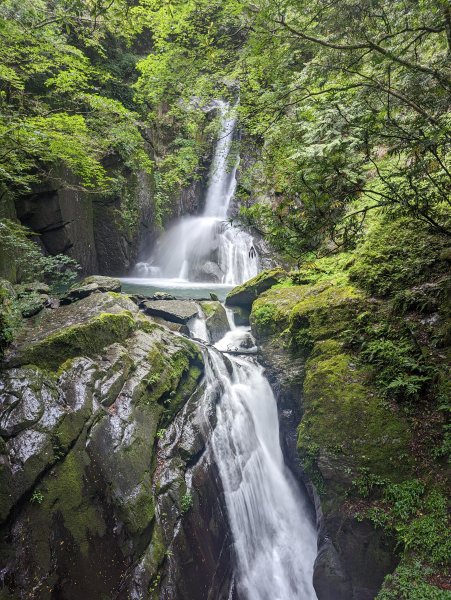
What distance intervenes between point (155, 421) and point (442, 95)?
553 centimetres

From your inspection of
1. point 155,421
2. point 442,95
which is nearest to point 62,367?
point 155,421

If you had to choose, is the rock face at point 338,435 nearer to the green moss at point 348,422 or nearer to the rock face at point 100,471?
the green moss at point 348,422

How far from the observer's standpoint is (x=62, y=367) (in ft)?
16.1

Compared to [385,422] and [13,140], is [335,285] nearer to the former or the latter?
[385,422]

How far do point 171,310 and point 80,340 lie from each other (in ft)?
13.9

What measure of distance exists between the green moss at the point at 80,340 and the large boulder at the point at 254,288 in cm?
477

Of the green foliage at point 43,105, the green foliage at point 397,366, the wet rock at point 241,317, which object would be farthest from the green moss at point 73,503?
the wet rock at point 241,317

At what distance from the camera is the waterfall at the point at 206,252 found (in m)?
16.0

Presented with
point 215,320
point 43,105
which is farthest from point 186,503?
point 43,105

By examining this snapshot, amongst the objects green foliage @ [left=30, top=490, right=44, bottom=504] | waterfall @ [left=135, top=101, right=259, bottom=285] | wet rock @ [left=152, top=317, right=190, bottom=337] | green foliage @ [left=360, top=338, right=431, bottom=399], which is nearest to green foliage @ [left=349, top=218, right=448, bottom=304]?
green foliage @ [left=360, top=338, right=431, bottom=399]

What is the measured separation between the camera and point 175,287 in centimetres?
1462

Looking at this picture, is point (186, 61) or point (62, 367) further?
point (186, 61)

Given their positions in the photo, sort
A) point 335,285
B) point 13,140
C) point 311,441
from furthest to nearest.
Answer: point 335,285 → point 13,140 → point 311,441

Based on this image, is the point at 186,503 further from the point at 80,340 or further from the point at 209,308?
the point at 209,308
